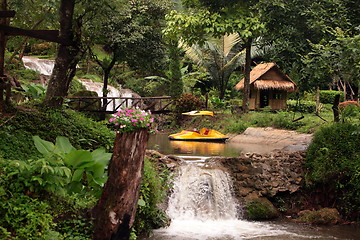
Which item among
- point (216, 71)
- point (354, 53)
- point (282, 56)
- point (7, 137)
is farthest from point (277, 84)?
point (7, 137)

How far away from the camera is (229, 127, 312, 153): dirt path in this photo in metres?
16.2

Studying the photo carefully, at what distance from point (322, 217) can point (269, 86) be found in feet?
60.1

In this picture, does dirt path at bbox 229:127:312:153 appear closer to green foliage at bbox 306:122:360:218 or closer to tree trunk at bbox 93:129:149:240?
green foliage at bbox 306:122:360:218

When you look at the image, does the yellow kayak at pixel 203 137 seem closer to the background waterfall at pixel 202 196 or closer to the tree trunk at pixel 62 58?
the background waterfall at pixel 202 196

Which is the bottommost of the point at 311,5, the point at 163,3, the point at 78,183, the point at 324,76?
the point at 78,183

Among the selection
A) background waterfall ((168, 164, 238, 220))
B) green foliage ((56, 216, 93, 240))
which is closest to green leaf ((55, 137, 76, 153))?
green foliage ((56, 216, 93, 240))

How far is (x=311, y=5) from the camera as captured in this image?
14789mm

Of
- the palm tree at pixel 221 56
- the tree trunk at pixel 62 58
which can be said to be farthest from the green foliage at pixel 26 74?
the tree trunk at pixel 62 58

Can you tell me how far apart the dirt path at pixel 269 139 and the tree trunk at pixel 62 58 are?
8351 millimetres

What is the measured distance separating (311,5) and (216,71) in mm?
14633

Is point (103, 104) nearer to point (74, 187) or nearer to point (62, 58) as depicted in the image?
point (62, 58)

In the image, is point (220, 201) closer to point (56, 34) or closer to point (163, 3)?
point (56, 34)

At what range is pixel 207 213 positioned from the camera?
1048 centimetres

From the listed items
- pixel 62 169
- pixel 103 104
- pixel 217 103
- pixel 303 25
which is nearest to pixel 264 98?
pixel 217 103
